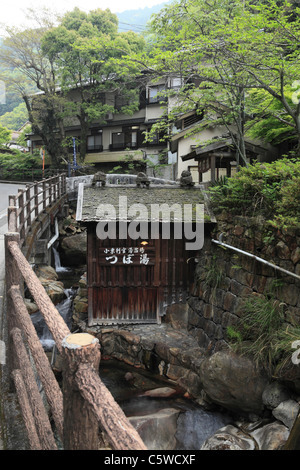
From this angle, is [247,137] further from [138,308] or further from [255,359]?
[255,359]

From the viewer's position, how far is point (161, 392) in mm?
7547

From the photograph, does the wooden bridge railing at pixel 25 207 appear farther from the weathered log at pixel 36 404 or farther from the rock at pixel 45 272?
the weathered log at pixel 36 404

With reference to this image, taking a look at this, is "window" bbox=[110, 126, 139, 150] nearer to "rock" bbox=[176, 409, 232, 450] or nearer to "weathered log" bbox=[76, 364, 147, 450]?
"rock" bbox=[176, 409, 232, 450]

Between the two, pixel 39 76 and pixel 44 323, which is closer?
pixel 44 323

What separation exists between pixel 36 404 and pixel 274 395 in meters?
4.64

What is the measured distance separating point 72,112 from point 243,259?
24.7 m

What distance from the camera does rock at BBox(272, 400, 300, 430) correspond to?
16.6ft

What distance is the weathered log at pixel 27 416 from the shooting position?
235cm

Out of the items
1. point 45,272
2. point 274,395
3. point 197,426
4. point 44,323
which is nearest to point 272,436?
point 274,395

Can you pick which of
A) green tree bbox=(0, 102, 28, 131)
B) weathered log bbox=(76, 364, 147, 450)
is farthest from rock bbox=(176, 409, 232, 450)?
green tree bbox=(0, 102, 28, 131)

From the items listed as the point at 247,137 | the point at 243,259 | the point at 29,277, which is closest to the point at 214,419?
the point at 243,259

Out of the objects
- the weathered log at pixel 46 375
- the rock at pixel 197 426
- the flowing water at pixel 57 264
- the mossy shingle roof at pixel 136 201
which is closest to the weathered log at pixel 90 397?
the weathered log at pixel 46 375

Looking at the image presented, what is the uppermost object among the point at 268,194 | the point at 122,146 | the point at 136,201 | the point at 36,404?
the point at 122,146

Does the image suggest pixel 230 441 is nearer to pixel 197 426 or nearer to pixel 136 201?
pixel 197 426
